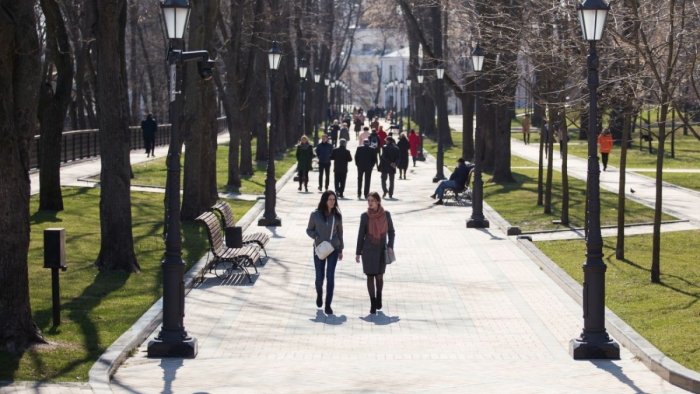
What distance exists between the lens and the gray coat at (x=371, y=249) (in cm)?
1623

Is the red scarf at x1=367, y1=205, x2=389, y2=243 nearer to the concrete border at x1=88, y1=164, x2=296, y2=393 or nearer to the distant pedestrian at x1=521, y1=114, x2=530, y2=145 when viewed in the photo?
the concrete border at x1=88, y1=164, x2=296, y2=393

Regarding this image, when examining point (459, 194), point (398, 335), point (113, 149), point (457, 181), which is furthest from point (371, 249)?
point (459, 194)

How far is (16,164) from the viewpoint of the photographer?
13.3m

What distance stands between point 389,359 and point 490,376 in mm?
1340

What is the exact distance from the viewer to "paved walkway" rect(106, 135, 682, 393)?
1224 centimetres

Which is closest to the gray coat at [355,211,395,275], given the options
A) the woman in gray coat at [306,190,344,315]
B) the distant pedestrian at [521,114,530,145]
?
the woman in gray coat at [306,190,344,315]

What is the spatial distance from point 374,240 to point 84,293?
4063mm

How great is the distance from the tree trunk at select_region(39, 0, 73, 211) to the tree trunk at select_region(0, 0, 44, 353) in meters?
13.1

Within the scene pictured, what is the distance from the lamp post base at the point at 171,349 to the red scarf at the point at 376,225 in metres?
3.48

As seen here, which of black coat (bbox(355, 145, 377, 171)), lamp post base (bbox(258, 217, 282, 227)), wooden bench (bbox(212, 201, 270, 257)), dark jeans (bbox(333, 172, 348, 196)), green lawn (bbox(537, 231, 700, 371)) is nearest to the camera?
green lawn (bbox(537, 231, 700, 371))

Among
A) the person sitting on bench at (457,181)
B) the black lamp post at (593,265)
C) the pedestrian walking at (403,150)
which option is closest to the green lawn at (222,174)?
the pedestrian walking at (403,150)

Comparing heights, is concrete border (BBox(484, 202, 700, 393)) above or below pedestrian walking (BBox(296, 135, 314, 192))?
below

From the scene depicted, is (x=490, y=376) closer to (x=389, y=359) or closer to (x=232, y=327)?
(x=389, y=359)

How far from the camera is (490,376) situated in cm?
1250
